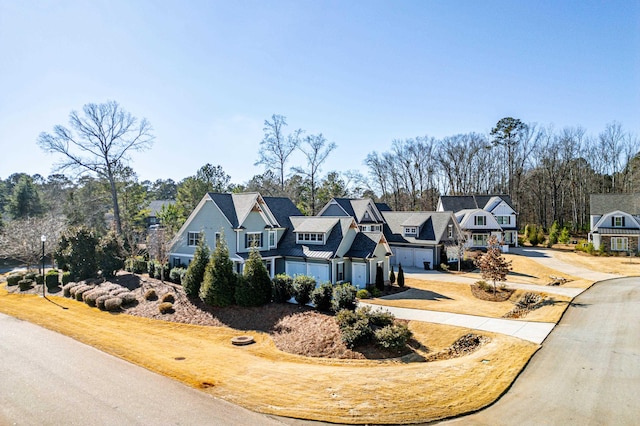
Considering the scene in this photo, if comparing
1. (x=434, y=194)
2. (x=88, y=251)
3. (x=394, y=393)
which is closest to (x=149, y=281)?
(x=88, y=251)

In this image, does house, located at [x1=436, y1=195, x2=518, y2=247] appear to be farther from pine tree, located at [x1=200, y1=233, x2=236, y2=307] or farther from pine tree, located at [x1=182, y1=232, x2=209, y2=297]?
pine tree, located at [x1=182, y1=232, x2=209, y2=297]

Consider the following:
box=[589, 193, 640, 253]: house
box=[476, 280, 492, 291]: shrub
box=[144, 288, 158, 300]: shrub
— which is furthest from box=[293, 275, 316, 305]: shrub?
box=[589, 193, 640, 253]: house

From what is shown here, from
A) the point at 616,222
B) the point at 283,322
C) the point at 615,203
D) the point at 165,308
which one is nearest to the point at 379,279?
the point at 283,322

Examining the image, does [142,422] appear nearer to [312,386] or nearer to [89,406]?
[89,406]

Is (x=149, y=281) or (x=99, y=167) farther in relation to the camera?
(x=99, y=167)

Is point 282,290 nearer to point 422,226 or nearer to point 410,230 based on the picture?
point 410,230
